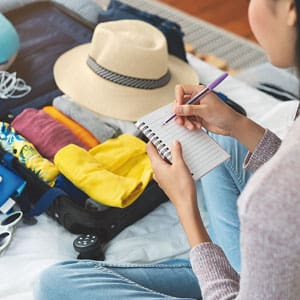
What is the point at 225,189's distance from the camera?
99 centimetres

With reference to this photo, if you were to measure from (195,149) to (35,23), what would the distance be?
969 mm

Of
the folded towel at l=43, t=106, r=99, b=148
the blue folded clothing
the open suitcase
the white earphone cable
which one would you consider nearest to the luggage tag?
the open suitcase

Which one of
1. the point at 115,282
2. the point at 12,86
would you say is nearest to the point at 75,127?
the point at 12,86

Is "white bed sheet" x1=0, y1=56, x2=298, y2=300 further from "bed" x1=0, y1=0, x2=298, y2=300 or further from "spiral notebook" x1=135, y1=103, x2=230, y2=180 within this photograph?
"spiral notebook" x1=135, y1=103, x2=230, y2=180

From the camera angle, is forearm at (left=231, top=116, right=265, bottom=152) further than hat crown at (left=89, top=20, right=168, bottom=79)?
No

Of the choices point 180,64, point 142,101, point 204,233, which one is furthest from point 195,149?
point 180,64

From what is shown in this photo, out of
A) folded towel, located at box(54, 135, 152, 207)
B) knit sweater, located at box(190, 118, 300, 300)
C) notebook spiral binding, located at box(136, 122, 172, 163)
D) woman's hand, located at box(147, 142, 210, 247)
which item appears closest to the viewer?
knit sweater, located at box(190, 118, 300, 300)

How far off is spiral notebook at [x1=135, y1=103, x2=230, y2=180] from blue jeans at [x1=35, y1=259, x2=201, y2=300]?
20 cm

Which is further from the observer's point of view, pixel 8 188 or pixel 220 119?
pixel 8 188

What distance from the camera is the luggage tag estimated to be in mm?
1086

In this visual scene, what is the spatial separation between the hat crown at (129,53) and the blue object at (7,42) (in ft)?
0.77

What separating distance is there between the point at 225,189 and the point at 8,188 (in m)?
0.45

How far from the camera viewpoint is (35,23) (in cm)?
163

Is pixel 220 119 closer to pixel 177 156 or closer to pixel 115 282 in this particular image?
pixel 177 156
